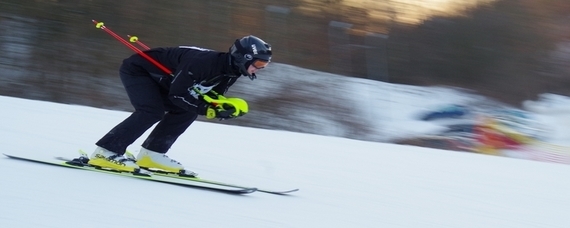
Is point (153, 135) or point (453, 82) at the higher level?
point (453, 82)

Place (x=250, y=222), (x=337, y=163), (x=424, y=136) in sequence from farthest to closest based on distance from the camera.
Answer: (x=424, y=136)
(x=337, y=163)
(x=250, y=222)

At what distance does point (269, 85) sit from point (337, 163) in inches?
384

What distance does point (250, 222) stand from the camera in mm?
4188

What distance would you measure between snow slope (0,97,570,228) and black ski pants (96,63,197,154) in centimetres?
36

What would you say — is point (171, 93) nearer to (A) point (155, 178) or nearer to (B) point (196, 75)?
(B) point (196, 75)

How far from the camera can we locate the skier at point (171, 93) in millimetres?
4996

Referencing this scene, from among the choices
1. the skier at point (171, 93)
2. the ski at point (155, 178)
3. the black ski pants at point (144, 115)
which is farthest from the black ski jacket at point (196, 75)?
the ski at point (155, 178)

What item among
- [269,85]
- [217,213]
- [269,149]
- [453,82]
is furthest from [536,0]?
[217,213]

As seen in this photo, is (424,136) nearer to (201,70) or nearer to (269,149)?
(269,149)

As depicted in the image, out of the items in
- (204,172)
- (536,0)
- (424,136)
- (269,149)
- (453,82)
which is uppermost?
(536,0)

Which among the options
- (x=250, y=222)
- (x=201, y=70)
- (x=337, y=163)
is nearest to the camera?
(x=250, y=222)

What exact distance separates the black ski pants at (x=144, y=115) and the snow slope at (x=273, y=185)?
0.36m

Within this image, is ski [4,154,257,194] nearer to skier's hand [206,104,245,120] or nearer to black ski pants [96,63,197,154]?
black ski pants [96,63,197,154]

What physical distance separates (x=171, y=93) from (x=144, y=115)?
32 cm
